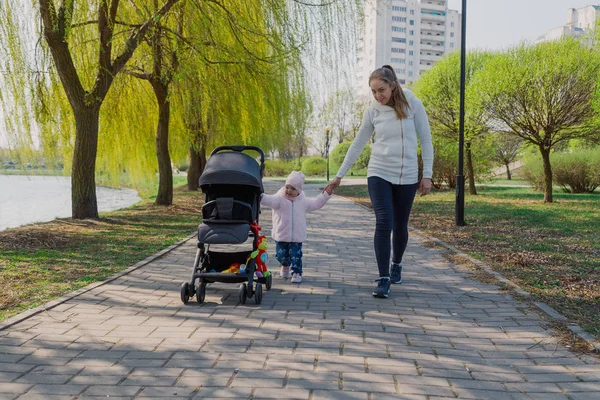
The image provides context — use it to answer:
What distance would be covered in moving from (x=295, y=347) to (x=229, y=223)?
153 centimetres

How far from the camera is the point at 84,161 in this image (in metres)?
10.4

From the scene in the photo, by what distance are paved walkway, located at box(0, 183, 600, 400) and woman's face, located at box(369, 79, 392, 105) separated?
184 cm

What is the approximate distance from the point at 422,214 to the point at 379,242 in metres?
9.30

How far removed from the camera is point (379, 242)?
4887 millimetres

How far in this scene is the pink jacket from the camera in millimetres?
5426

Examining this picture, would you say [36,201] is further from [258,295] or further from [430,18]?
[430,18]

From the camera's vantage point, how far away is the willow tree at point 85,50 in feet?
29.3

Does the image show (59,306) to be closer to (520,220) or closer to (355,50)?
(355,50)

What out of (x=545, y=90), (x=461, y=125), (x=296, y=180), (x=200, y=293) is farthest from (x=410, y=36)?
(x=200, y=293)

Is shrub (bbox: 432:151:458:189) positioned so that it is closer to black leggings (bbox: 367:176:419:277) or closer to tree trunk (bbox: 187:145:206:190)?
tree trunk (bbox: 187:145:206:190)

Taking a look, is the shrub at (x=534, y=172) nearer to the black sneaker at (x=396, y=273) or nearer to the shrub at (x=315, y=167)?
the black sneaker at (x=396, y=273)

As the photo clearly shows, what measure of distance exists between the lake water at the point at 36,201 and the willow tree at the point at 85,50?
138 centimetres

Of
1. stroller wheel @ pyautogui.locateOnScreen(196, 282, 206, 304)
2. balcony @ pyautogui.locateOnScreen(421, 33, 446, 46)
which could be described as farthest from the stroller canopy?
balcony @ pyautogui.locateOnScreen(421, 33, 446, 46)

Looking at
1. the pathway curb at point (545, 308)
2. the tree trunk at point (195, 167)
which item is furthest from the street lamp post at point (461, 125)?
the tree trunk at point (195, 167)
